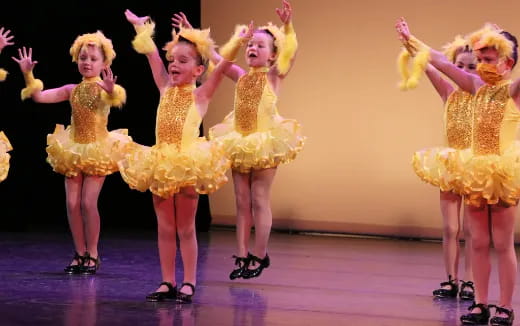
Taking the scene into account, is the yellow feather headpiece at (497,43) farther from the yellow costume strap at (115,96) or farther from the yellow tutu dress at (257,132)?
the yellow costume strap at (115,96)

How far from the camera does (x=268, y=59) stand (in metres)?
5.15

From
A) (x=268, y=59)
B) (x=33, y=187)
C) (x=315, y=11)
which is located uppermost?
(x=315, y=11)

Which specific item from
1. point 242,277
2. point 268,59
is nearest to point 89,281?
point 242,277

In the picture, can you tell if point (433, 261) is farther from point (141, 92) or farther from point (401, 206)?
point (141, 92)

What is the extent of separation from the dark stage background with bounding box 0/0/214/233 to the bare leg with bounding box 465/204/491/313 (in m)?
4.34

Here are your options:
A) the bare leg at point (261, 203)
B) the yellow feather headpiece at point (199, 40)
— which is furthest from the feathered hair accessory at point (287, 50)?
the yellow feather headpiece at point (199, 40)

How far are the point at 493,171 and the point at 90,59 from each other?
2.63m

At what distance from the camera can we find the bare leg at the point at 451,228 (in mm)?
4785

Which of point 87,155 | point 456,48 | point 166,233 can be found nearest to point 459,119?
point 456,48

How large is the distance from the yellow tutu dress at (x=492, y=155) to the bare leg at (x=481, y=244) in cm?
6

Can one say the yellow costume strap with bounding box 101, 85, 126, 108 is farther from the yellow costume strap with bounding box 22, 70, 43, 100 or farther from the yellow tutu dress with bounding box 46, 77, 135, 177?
the yellow costume strap with bounding box 22, 70, 43, 100

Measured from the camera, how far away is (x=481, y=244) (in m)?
3.90

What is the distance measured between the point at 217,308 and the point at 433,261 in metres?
2.57

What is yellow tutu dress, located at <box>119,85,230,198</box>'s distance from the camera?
13.8 ft
